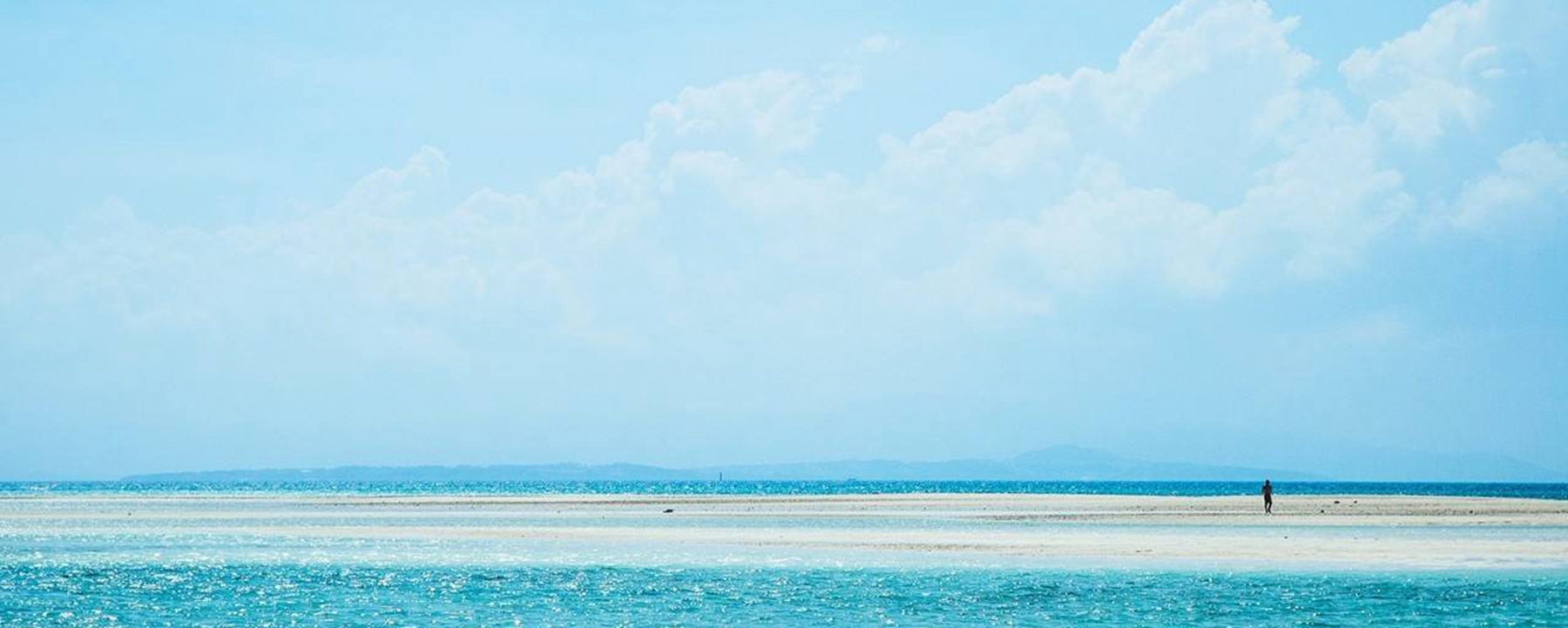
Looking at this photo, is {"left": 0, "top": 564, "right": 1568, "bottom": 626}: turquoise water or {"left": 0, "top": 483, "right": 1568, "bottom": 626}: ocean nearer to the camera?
{"left": 0, "top": 564, "right": 1568, "bottom": 626}: turquoise water

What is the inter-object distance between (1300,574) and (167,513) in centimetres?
7964

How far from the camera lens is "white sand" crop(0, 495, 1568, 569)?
1807 inches

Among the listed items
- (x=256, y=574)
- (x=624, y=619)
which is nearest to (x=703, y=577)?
(x=624, y=619)

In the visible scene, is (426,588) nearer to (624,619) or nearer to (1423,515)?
(624,619)

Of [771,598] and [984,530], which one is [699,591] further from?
[984,530]

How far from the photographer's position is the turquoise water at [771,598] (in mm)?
30422

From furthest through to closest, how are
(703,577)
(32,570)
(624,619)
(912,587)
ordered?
(32,570)
(703,577)
(912,587)
(624,619)

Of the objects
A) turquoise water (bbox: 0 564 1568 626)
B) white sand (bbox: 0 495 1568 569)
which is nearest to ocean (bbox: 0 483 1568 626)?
turquoise water (bbox: 0 564 1568 626)

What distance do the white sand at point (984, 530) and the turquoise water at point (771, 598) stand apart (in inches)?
227

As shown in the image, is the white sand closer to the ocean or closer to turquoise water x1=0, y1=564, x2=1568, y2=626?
the ocean

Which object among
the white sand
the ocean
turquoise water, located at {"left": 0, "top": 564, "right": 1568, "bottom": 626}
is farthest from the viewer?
the white sand

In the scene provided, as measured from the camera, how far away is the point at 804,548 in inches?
2012

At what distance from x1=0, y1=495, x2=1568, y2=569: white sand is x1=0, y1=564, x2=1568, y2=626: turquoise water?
576 centimetres

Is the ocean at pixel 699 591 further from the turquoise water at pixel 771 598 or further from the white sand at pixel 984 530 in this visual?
the white sand at pixel 984 530
